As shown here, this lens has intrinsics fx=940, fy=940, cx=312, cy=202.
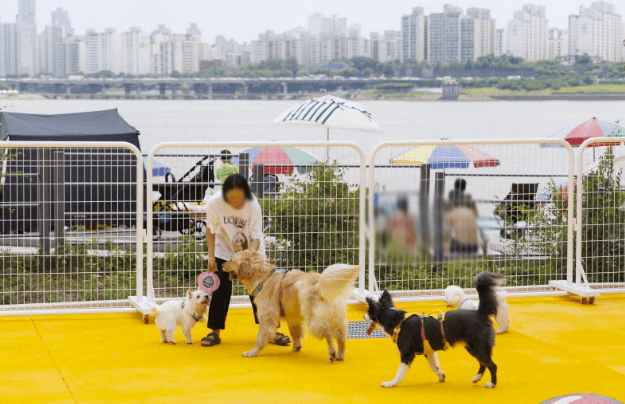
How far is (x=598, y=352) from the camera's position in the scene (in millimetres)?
6598

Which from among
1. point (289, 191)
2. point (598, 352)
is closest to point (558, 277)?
point (598, 352)

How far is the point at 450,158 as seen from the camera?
814cm

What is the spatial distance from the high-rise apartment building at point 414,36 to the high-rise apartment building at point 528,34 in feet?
14.4

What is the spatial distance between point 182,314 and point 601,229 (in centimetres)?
415

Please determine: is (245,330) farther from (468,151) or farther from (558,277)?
(558,277)

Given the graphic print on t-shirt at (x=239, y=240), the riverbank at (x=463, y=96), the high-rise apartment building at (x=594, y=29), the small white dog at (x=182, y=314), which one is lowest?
the small white dog at (x=182, y=314)

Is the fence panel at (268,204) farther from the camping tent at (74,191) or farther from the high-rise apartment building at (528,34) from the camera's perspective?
the high-rise apartment building at (528,34)

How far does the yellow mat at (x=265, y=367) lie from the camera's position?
5461 millimetres

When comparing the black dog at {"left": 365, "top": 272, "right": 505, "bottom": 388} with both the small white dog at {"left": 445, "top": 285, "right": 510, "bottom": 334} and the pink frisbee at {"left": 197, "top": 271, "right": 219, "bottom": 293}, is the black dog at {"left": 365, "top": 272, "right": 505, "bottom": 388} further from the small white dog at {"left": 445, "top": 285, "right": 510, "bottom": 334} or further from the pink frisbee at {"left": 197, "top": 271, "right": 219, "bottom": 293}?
the pink frisbee at {"left": 197, "top": 271, "right": 219, "bottom": 293}

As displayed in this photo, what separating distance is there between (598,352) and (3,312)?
4.56m

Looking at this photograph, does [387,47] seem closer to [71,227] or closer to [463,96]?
[463,96]

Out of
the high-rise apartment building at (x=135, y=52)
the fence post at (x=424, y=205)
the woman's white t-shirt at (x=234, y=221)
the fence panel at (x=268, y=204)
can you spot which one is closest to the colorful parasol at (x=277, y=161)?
the fence panel at (x=268, y=204)

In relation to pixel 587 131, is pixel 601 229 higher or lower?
lower

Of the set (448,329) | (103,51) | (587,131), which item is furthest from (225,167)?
(103,51)
